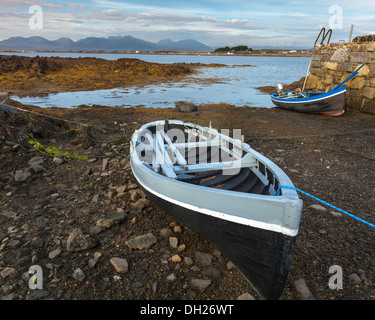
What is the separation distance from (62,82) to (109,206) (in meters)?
26.7

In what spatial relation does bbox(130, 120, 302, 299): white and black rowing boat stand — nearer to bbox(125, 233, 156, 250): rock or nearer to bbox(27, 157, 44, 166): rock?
bbox(125, 233, 156, 250): rock

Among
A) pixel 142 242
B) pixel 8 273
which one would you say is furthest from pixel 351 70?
pixel 8 273

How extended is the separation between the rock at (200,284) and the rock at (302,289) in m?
1.29

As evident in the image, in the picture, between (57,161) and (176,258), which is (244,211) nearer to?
(176,258)

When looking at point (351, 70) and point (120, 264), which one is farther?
point (351, 70)

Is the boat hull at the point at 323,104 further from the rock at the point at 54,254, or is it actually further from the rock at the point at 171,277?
the rock at the point at 54,254

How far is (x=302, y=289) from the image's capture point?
3.52 meters

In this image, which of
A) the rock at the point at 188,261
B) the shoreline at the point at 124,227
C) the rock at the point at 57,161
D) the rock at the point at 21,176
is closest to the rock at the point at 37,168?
the shoreline at the point at 124,227

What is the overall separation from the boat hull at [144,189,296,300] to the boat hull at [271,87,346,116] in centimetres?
1411

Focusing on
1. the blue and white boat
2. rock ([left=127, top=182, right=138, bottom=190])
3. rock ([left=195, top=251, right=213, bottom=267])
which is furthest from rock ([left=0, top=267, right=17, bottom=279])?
the blue and white boat

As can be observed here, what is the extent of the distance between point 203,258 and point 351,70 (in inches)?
684
